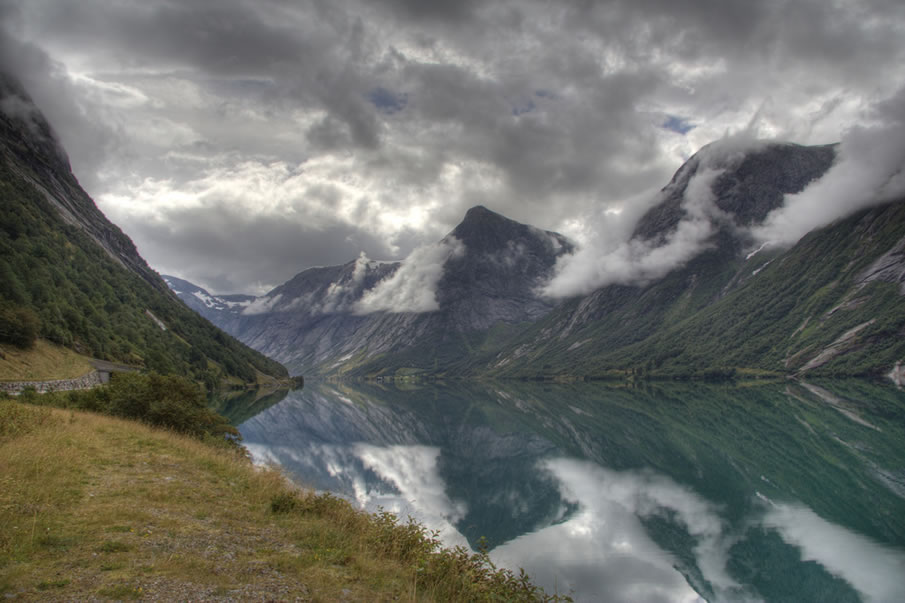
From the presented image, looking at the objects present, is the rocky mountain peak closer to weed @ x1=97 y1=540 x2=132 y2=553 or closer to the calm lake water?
the calm lake water

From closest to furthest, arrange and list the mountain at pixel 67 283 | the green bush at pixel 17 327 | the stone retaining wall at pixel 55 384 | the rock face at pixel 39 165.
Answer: the stone retaining wall at pixel 55 384 < the green bush at pixel 17 327 < the mountain at pixel 67 283 < the rock face at pixel 39 165

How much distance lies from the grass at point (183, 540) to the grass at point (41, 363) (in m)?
34.5

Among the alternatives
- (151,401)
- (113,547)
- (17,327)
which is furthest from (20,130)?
(113,547)

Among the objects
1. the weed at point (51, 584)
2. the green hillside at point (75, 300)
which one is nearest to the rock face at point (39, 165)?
the green hillside at point (75, 300)

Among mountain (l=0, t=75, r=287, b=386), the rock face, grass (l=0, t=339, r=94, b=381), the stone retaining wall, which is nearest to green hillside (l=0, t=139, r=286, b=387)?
mountain (l=0, t=75, r=287, b=386)

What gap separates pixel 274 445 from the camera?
71062 mm

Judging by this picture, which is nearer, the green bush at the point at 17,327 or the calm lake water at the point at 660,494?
the calm lake water at the point at 660,494

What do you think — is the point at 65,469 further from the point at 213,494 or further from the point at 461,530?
the point at 461,530

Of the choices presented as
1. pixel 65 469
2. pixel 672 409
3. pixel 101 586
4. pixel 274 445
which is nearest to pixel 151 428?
pixel 65 469

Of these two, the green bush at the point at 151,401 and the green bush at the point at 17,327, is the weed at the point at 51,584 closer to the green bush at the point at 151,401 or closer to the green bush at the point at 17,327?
the green bush at the point at 151,401

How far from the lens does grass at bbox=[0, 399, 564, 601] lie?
10.1 metres

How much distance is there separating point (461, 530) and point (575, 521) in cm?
825

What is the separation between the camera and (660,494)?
40031 millimetres

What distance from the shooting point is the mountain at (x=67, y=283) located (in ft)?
260
